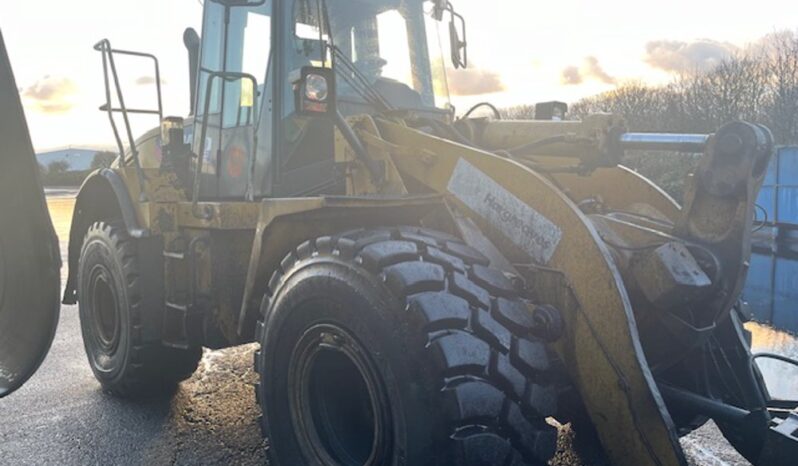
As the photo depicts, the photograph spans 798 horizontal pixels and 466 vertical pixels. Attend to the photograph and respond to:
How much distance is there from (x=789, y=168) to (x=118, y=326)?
14331 millimetres

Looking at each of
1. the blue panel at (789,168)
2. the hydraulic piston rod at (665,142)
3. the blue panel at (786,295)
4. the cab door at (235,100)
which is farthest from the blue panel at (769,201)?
the cab door at (235,100)

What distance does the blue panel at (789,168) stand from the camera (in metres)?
14.5

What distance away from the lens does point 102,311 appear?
5.45 meters

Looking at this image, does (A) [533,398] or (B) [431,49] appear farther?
(B) [431,49]

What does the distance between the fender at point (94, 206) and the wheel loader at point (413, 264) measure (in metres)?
0.32

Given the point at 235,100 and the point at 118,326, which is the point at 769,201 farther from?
the point at 118,326

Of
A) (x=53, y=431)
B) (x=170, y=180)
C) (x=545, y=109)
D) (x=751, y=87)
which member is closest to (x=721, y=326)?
(x=545, y=109)

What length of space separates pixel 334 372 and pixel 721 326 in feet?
6.05

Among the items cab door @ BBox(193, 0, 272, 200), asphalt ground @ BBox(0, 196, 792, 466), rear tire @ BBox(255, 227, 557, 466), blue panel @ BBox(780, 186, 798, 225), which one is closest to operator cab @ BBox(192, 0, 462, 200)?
cab door @ BBox(193, 0, 272, 200)

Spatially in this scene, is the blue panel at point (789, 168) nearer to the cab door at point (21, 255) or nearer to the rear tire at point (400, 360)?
the rear tire at point (400, 360)

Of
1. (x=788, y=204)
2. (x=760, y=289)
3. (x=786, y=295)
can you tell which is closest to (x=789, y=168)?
(x=788, y=204)

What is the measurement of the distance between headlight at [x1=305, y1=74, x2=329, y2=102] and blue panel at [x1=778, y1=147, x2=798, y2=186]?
1414cm

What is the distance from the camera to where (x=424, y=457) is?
2.48 metres

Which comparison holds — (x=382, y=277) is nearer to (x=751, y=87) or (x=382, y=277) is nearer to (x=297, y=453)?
(x=297, y=453)
